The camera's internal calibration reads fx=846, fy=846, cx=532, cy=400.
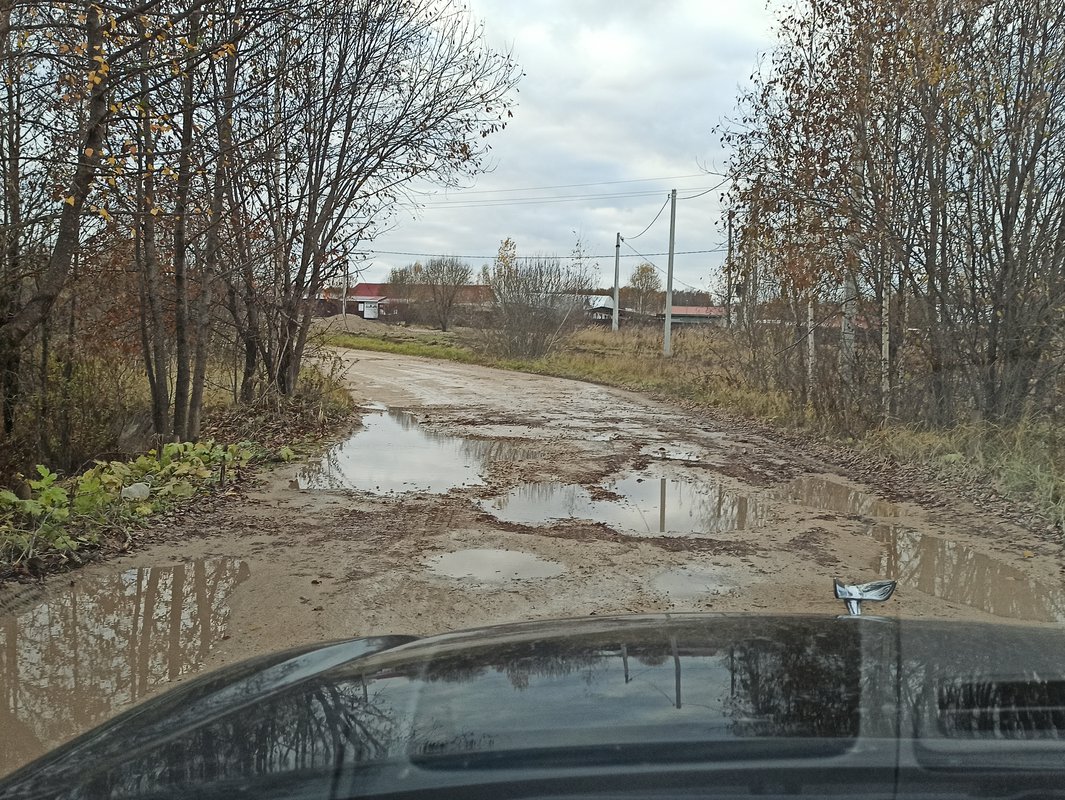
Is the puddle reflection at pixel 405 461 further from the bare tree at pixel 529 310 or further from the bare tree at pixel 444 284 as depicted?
the bare tree at pixel 444 284

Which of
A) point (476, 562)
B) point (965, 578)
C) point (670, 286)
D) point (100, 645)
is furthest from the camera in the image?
point (670, 286)

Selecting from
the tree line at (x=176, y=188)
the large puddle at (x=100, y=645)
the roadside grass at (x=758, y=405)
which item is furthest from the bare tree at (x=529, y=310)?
the large puddle at (x=100, y=645)

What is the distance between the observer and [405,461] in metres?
11.5

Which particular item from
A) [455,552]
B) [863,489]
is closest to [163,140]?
[455,552]

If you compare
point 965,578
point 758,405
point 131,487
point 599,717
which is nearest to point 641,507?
point 965,578

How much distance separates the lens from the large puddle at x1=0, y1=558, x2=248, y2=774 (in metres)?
4.03

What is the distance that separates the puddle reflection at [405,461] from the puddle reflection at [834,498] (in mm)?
3607

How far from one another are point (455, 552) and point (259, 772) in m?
5.27

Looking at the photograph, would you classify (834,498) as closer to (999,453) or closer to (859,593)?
(999,453)

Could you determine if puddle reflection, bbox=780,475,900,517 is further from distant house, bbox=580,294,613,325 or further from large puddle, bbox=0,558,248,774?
distant house, bbox=580,294,613,325

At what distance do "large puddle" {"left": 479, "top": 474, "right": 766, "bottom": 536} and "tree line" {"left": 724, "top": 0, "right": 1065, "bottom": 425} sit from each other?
4.74 m

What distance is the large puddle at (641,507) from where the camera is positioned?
8.05 metres

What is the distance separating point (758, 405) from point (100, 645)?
13964 mm

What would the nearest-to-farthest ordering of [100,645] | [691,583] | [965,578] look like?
[100,645], [691,583], [965,578]
